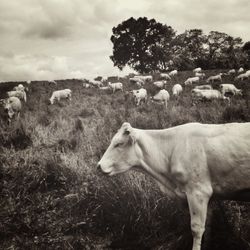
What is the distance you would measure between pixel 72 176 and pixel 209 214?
280cm

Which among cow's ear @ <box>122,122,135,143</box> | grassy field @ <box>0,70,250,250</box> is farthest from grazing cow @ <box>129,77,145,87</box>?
cow's ear @ <box>122,122,135,143</box>

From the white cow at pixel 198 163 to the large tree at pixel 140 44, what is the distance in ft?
191

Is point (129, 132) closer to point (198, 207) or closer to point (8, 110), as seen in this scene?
point (198, 207)

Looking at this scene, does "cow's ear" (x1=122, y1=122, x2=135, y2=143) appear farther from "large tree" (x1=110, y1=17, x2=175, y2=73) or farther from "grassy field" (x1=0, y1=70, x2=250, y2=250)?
"large tree" (x1=110, y1=17, x2=175, y2=73)

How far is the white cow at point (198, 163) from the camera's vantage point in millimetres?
3785

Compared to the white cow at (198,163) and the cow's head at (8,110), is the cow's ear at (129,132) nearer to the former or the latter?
the white cow at (198,163)

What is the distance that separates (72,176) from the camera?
20.9 feet

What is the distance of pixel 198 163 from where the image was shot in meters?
3.86

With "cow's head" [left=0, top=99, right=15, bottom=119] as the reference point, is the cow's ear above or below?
above

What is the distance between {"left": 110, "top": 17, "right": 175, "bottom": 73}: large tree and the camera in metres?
61.4

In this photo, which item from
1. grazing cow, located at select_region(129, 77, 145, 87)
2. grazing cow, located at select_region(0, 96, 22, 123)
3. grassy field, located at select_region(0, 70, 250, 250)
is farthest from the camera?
grazing cow, located at select_region(129, 77, 145, 87)

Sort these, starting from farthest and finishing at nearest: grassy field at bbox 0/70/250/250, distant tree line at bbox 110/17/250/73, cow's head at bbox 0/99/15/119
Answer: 1. distant tree line at bbox 110/17/250/73
2. cow's head at bbox 0/99/15/119
3. grassy field at bbox 0/70/250/250

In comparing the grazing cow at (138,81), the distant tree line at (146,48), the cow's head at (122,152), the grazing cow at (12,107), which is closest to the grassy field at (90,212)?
the cow's head at (122,152)

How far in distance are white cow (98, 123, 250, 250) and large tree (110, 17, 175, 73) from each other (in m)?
58.1
